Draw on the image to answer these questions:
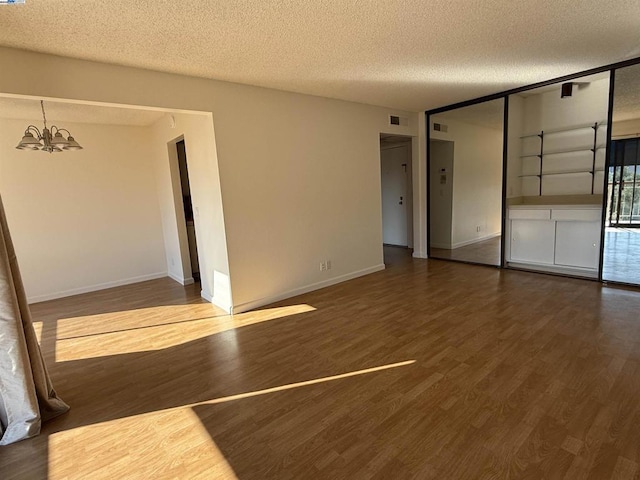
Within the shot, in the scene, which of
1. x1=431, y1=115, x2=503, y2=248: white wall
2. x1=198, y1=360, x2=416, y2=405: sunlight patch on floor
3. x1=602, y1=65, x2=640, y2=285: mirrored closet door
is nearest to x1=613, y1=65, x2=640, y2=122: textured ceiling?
x1=602, y1=65, x2=640, y2=285: mirrored closet door

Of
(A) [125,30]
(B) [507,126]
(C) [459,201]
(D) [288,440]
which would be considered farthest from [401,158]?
(D) [288,440]

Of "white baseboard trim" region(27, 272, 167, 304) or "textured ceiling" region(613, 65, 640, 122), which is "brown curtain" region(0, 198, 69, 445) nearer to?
"white baseboard trim" region(27, 272, 167, 304)

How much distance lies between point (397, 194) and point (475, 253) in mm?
2098

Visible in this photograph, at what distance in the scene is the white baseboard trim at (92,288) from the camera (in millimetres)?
4840

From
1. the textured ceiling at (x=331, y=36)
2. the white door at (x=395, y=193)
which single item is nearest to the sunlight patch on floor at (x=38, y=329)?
the textured ceiling at (x=331, y=36)

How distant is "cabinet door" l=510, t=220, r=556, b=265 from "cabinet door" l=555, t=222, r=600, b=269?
0.10 m

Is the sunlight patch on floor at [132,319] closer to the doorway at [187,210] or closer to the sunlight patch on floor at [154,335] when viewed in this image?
the sunlight patch on floor at [154,335]

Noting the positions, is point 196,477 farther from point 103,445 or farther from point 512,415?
point 512,415

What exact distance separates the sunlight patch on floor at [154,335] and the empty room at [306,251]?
3cm

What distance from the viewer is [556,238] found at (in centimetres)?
485

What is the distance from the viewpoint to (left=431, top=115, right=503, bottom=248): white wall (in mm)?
6715

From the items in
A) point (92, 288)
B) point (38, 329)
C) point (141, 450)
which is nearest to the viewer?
point (141, 450)

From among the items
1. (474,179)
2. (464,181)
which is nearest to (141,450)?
(464,181)

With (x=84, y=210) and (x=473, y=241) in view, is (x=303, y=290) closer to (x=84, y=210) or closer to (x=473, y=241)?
(x=84, y=210)
